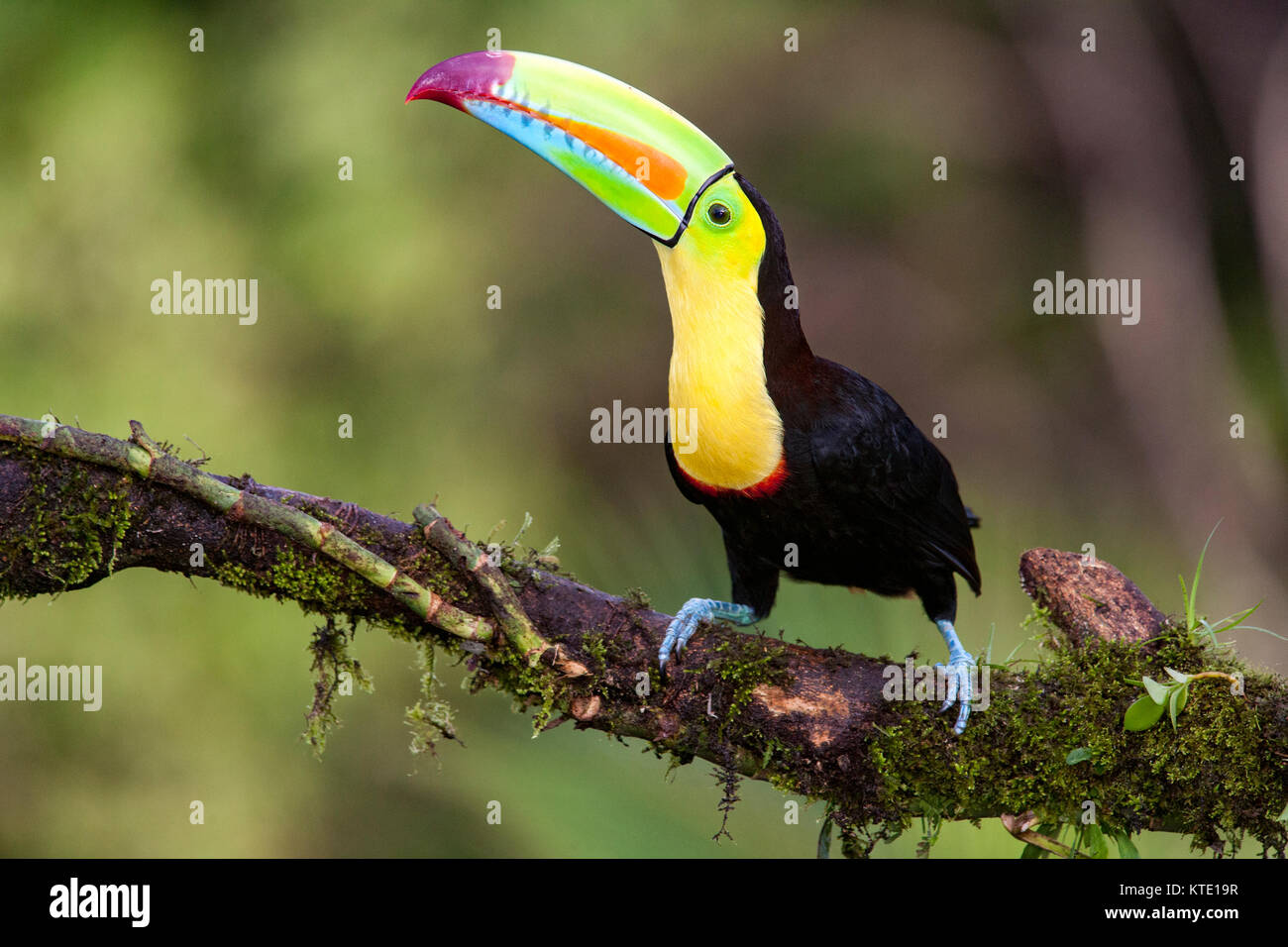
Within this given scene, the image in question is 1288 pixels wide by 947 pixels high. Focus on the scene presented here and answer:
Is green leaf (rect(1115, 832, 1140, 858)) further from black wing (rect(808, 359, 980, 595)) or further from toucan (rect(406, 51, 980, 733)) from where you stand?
black wing (rect(808, 359, 980, 595))

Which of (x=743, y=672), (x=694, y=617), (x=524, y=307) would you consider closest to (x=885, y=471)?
(x=694, y=617)

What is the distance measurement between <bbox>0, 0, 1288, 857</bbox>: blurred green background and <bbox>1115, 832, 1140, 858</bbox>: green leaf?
947 mm

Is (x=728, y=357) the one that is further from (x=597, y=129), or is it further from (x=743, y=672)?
(x=743, y=672)

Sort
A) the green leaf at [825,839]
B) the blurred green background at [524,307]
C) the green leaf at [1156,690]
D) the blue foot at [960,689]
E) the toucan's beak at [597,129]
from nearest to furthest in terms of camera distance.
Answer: the green leaf at [1156,690] < the blue foot at [960,689] < the green leaf at [825,839] < the toucan's beak at [597,129] < the blurred green background at [524,307]

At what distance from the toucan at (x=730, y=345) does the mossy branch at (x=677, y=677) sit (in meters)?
0.25

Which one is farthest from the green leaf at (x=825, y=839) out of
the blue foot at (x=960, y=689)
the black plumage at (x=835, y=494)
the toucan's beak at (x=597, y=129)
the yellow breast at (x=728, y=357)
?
the toucan's beak at (x=597, y=129)

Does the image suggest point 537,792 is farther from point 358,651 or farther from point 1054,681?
point 358,651

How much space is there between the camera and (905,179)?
6391mm

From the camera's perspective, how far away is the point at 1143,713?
7.50 feet

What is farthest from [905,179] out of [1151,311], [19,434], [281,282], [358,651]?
[19,434]

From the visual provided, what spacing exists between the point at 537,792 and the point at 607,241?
12.6ft

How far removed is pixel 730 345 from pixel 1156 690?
1102 millimetres

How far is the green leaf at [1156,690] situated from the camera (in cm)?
225

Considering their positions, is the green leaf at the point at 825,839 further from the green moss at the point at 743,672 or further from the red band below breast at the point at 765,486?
the red band below breast at the point at 765,486
